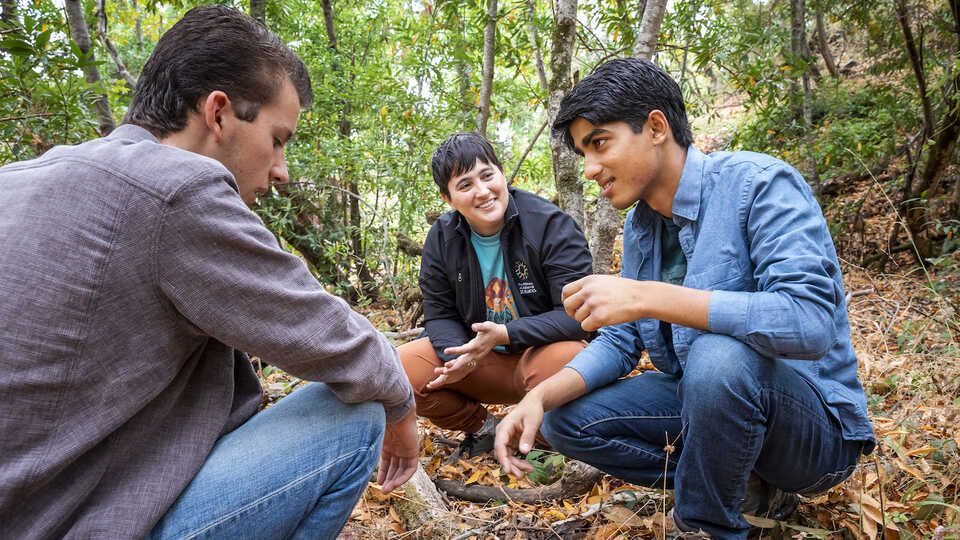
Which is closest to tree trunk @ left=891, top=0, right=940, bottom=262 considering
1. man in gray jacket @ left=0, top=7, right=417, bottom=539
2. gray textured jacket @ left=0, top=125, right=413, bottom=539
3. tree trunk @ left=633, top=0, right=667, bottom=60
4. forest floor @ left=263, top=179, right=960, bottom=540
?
forest floor @ left=263, top=179, right=960, bottom=540

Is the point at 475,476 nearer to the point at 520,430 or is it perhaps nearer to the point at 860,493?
the point at 520,430

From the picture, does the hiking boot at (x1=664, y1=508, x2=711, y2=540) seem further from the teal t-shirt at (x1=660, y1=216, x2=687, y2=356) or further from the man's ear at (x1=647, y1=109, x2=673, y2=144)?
the man's ear at (x1=647, y1=109, x2=673, y2=144)

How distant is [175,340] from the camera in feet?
4.48

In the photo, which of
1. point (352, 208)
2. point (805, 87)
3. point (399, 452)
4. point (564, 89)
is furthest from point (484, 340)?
point (805, 87)

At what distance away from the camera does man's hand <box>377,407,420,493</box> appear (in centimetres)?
188

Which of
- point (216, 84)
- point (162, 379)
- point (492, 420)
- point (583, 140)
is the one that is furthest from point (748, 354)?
point (492, 420)

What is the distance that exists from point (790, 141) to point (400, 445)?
18.1 ft

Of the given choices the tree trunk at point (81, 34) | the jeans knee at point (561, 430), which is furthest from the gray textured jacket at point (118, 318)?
the tree trunk at point (81, 34)

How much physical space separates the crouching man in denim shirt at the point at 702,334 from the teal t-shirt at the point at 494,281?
0.85 meters

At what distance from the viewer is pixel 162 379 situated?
1354 millimetres

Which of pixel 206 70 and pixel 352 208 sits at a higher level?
pixel 206 70

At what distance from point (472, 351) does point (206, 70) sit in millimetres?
1582

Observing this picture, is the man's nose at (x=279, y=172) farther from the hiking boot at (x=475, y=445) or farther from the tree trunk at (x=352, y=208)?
the tree trunk at (x=352, y=208)

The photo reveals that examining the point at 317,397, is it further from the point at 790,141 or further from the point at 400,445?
Answer: the point at 790,141
